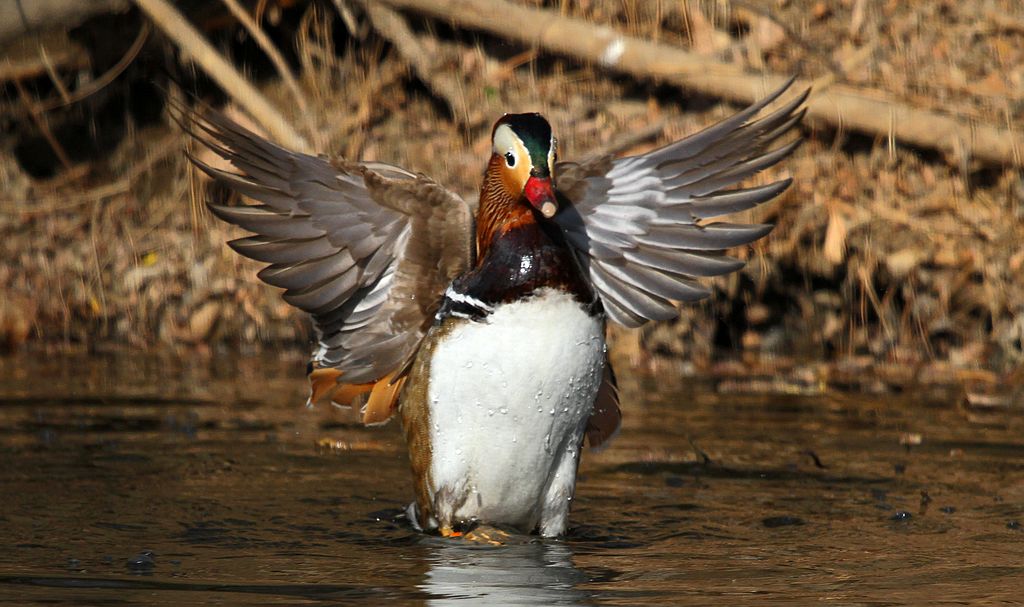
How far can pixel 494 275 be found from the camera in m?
4.93

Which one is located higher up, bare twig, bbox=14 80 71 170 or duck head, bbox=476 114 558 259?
bare twig, bbox=14 80 71 170

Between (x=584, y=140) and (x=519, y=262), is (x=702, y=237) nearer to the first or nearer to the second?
(x=519, y=262)

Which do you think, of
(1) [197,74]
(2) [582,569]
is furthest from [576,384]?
(1) [197,74]

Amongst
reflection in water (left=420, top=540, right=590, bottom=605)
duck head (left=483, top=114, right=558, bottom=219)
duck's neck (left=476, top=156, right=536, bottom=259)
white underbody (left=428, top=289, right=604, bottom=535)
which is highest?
duck head (left=483, top=114, right=558, bottom=219)

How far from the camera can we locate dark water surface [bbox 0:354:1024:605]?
4.36 m

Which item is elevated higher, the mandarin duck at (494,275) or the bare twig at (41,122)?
the bare twig at (41,122)

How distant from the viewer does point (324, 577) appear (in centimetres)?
445

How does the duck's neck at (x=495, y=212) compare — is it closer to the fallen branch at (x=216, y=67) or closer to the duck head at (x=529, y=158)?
the duck head at (x=529, y=158)

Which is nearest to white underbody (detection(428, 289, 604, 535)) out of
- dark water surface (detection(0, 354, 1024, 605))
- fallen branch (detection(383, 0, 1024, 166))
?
dark water surface (detection(0, 354, 1024, 605))

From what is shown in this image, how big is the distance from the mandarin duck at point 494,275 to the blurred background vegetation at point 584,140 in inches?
112

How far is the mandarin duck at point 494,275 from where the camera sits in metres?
4.91

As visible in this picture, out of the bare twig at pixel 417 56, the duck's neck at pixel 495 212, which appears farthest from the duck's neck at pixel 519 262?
the bare twig at pixel 417 56

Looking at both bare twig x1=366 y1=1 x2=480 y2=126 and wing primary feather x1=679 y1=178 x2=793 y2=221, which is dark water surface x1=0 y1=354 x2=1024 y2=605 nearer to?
wing primary feather x1=679 y1=178 x2=793 y2=221

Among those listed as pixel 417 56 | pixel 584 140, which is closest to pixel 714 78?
pixel 584 140
